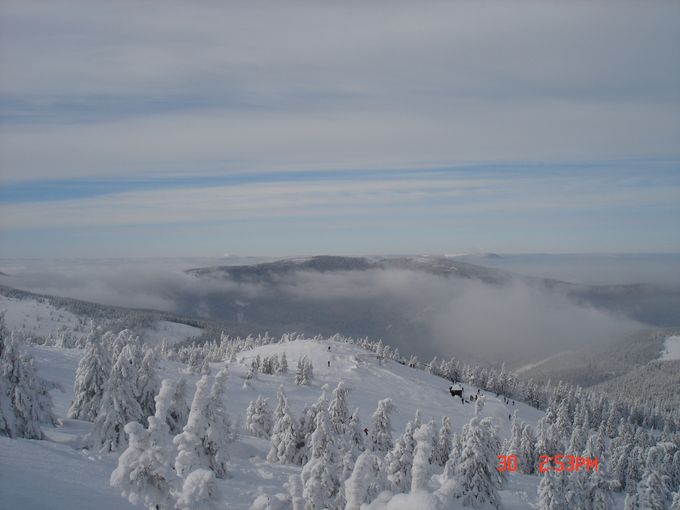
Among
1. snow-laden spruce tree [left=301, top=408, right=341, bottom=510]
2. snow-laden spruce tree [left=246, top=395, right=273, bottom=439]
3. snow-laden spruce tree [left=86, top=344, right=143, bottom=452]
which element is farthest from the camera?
snow-laden spruce tree [left=246, top=395, right=273, bottom=439]

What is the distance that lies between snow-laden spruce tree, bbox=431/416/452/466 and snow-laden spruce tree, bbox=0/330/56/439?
3195 cm

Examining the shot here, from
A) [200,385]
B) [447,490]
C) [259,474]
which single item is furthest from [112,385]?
[447,490]

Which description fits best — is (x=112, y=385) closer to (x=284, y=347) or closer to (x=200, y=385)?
(x=200, y=385)

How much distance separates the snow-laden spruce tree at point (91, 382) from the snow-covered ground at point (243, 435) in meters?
1.55

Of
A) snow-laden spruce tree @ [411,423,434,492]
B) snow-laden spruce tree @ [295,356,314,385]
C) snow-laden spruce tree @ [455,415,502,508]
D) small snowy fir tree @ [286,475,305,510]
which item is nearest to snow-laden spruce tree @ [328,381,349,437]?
snow-laden spruce tree @ [455,415,502,508]

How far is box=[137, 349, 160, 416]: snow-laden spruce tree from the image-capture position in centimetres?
3094

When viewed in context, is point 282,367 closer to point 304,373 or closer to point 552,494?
point 304,373

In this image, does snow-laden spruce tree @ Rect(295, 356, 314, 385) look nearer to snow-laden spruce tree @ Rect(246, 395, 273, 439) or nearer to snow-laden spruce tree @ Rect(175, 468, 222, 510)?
snow-laden spruce tree @ Rect(246, 395, 273, 439)

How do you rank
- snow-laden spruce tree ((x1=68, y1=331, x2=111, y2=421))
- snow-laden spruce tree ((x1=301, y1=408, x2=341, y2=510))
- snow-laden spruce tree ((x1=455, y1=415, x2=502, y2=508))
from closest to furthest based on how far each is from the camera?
snow-laden spruce tree ((x1=301, y1=408, x2=341, y2=510)), snow-laden spruce tree ((x1=68, y1=331, x2=111, y2=421)), snow-laden spruce tree ((x1=455, y1=415, x2=502, y2=508))

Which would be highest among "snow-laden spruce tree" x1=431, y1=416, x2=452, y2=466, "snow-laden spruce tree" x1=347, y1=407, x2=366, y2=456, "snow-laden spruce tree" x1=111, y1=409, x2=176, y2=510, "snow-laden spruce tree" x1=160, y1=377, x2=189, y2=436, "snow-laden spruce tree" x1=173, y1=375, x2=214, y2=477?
"snow-laden spruce tree" x1=111, y1=409, x2=176, y2=510

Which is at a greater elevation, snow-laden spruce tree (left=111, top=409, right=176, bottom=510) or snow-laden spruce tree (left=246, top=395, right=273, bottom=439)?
snow-laden spruce tree (left=111, top=409, right=176, bottom=510)

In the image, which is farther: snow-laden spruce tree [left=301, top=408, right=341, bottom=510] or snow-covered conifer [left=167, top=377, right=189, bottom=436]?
snow-covered conifer [left=167, top=377, right=189, bottom=436]

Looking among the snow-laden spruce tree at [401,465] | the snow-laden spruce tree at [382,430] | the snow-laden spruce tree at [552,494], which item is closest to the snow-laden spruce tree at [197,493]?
the snow-laden spruce tree at [401,465]

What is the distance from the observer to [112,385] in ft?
89.4
